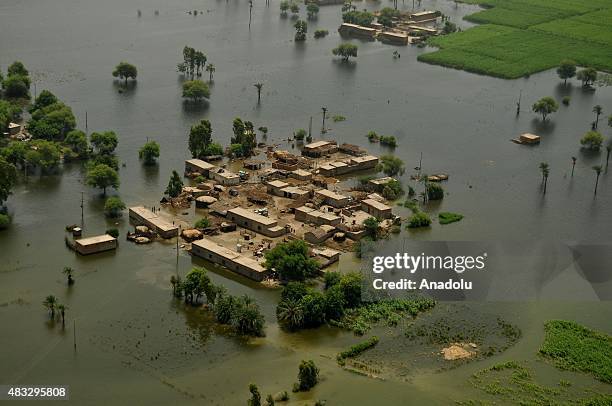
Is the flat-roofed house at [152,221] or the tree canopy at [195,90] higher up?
the tree canopy at [195,90]

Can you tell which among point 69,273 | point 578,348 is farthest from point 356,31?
point 578,348

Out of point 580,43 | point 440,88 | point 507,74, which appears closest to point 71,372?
point 440,88

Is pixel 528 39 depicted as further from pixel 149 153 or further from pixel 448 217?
pixel 149 153

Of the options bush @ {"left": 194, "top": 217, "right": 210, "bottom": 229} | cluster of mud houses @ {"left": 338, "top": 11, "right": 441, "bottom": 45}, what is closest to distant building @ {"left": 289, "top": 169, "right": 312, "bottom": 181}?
bush @ {"left": 194, "top": 217, "right": 210, "bottom": 229}

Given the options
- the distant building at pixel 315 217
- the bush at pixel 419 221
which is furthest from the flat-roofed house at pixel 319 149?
the bush at pixel 419 221

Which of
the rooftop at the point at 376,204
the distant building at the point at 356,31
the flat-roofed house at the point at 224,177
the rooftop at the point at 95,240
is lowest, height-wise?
the rooftop at the point at 95,240

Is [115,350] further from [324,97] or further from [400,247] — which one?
[324,97]

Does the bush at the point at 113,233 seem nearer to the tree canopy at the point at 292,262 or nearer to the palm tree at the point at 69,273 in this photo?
the palm tree at the point at 69,273

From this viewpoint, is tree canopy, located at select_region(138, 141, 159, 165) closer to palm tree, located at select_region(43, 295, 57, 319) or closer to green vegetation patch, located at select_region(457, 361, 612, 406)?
palm tree, located at select_region(43, 295, 57, 319)
